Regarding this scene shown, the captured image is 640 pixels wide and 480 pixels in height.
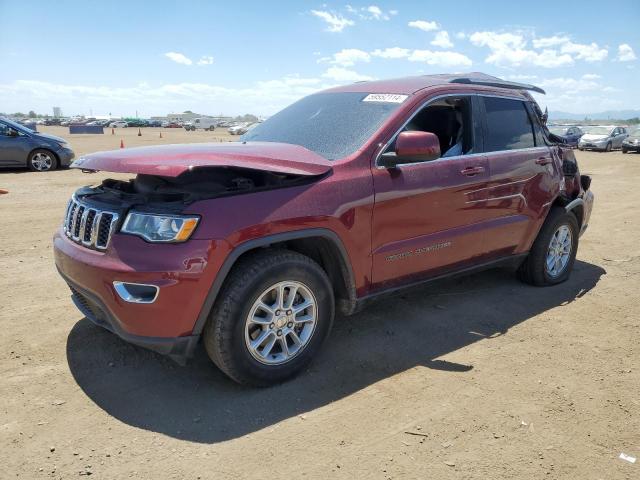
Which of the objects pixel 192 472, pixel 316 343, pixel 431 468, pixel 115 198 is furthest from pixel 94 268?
pixel 431 468

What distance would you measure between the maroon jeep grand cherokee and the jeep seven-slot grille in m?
0.01

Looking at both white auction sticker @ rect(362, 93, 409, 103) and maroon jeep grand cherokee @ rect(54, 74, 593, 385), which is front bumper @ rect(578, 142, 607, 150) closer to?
maroon jeep grand cherokee @ rect(54, 74, 593, 385)

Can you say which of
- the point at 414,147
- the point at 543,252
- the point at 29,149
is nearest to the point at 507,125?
the point at 543,252

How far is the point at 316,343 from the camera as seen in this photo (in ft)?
10.9

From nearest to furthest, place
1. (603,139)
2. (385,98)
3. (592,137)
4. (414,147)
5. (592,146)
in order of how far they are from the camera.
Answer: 1. (414,147)
2. (385,98)
3. (603,139)
4. (592,146)
5. (592,137)

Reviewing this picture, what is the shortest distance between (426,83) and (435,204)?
1.01 metres

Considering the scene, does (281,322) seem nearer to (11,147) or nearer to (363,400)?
(363,400)

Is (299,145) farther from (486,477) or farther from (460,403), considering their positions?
(486,477)

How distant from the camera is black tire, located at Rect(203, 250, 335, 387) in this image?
288cm

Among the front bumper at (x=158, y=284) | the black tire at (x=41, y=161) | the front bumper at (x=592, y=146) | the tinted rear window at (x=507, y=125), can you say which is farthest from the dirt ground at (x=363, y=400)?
the front bumper at (x=592, y=146)

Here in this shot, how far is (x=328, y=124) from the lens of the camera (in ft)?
12.8

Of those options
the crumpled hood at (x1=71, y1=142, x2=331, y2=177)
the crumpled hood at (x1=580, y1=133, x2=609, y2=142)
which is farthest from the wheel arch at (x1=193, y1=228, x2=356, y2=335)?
the crumpled hood at (x1=580, y1=133, x2=609, y2=142)

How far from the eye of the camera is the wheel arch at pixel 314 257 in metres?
2.83

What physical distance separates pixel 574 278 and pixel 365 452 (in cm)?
384
